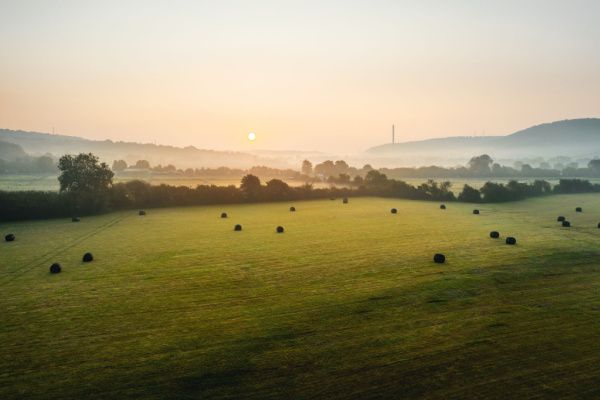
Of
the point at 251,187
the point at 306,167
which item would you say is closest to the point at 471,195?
the point at 251,187

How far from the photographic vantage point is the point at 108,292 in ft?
71.3

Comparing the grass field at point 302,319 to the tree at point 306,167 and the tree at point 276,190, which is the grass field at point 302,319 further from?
the tree at point 306,167

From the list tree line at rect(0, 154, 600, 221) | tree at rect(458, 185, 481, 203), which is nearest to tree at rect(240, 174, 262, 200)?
tree line at rect(0, 154, 600, 221)

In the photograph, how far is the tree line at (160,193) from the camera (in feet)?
180

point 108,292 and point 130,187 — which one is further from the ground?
point 130,187

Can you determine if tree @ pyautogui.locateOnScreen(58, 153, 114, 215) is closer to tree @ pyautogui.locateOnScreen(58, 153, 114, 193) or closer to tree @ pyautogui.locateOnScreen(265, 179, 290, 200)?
tree @ pyautogui.locateOnScreen(58, 153, 114, 193)

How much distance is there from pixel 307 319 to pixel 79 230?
122 ft

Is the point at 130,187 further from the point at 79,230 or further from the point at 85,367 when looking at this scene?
the point at 85,367

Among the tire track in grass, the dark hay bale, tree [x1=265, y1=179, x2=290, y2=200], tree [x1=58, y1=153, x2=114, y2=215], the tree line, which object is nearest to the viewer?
the tire track in grass

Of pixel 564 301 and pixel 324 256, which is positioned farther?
pixel 324 256

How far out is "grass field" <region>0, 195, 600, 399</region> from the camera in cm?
1276

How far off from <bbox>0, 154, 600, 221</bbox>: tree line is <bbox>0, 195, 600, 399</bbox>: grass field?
70.2 feet

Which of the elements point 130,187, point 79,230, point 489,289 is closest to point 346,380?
point 489,289

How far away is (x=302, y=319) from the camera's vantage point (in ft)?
57.9
